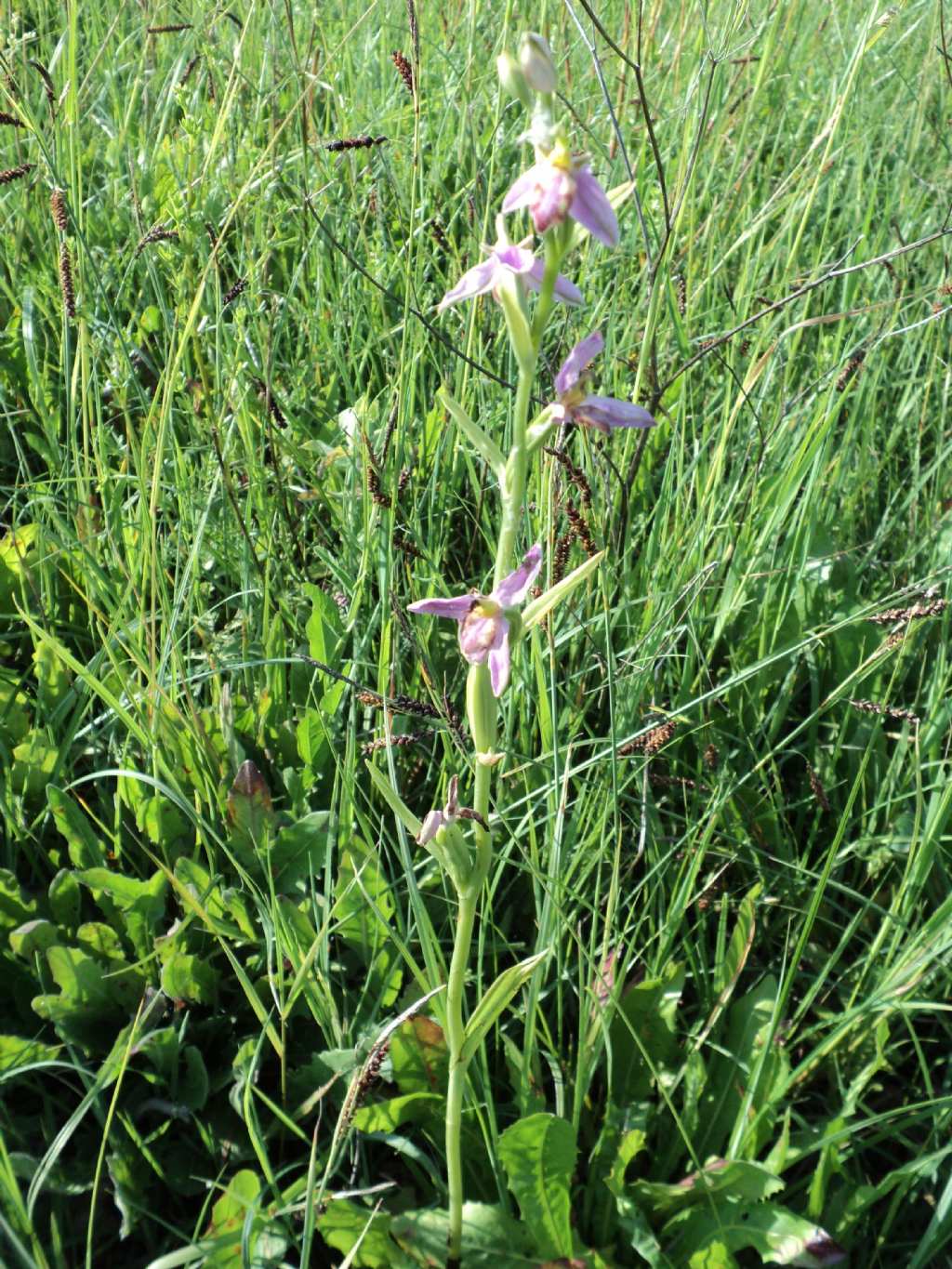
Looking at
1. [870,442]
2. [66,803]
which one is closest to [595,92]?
[870,442]

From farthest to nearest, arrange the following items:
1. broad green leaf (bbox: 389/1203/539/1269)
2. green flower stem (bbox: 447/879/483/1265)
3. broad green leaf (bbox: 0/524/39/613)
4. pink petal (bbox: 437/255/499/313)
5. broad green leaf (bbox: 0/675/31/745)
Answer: broad green leaf (bbox: 0/524/39/613) → broad green leaf (bbox: 0/675/31/745) → broad green leaf (bbox: 389/1203/539/1269) → green flower stem (bbox: 447/879/483/1265) → pink petal (bbox: 437/255/499/313)

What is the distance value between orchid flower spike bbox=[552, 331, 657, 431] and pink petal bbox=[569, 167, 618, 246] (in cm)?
10

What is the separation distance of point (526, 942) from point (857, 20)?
3662 mm

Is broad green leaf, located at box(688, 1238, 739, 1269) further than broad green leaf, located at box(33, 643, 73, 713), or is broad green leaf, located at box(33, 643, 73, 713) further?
broad green leaf, located at box(33, 643, 73, 713)

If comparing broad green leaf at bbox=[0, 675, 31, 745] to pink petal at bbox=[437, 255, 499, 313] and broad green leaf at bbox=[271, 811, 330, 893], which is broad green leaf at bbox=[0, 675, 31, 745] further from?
pink petal at bbox=[437, 255, 499, 313]

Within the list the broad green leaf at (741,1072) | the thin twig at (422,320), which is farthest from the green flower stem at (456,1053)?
the thin twig at (422,320)

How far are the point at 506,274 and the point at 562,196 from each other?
11 cm

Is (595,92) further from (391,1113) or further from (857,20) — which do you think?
(391,1113)

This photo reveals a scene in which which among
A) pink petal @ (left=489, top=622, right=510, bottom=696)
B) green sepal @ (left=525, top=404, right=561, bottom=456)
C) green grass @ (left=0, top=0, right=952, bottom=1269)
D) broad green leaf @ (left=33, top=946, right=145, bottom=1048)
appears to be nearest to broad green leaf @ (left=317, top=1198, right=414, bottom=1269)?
green grass @ (left=0, top=0, right=952, bottom=1269)

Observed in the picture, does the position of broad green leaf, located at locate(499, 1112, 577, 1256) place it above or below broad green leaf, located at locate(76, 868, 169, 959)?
below

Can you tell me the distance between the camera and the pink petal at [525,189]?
0.83 meters

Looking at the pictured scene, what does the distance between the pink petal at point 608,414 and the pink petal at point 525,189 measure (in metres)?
0.17

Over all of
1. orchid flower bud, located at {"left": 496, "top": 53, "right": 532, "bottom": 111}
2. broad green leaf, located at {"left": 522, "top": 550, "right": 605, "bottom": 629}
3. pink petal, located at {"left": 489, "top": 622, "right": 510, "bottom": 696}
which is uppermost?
orchid flower bud, located at {"left": 496, "top": 53, "right": 532, "bottom": 111}

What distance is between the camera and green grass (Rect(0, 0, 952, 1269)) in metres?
1.19
